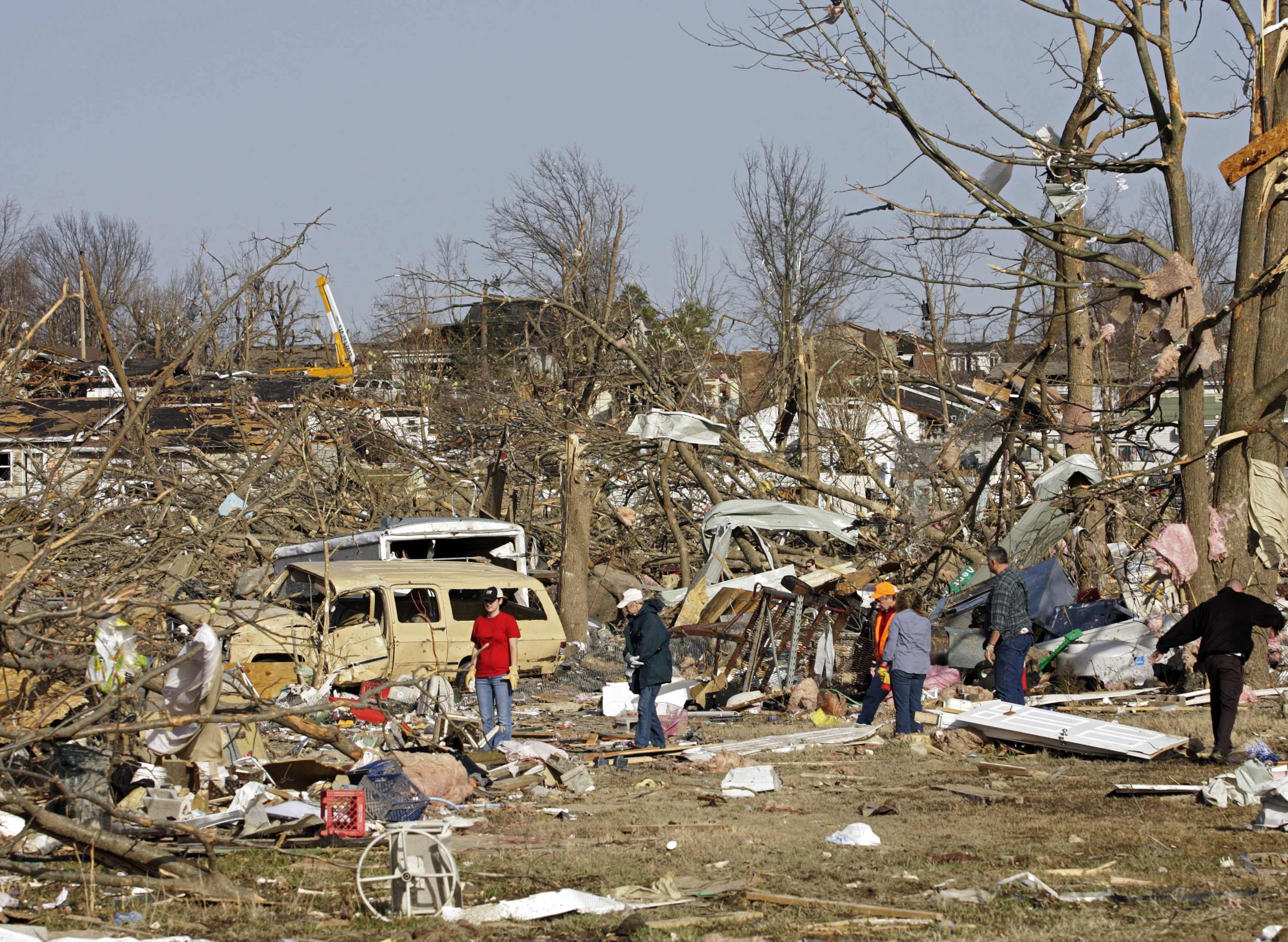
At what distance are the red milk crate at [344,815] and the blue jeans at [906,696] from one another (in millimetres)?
5570

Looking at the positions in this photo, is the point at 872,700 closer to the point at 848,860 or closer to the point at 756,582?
the point at 756,582

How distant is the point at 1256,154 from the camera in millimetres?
12016

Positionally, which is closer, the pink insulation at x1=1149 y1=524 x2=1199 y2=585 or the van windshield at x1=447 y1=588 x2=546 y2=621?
the pink insulation at x1=1149 y1=524 x2=1199 y2=585

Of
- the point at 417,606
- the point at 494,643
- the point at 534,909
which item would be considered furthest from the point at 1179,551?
the point at 534,909

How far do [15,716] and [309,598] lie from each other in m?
7.96

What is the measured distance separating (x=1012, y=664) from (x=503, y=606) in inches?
231

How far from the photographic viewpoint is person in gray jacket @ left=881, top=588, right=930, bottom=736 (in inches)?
452

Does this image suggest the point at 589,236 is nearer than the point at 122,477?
No

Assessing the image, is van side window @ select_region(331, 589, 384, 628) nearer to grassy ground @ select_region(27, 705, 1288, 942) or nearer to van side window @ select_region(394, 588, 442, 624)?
van side window @ select_region(394, 588, 442, 624)

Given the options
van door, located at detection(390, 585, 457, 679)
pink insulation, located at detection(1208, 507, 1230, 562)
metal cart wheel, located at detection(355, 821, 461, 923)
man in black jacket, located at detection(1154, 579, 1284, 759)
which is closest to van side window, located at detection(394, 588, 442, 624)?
van door, located at detection(390, 585, 457, 679)

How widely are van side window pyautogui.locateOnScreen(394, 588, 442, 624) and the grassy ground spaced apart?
5052 mm

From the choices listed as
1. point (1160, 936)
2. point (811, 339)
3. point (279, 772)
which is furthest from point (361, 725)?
point (811, 339)

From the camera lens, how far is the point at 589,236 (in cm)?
4062

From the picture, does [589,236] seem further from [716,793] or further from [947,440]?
[716,793]
